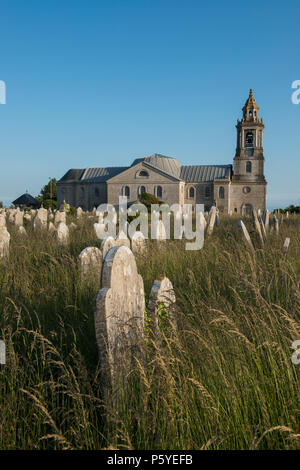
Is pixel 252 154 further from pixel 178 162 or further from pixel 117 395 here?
pixel 117 395

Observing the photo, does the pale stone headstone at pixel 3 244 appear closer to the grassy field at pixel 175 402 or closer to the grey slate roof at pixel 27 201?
the grassy field at pixel 175 402

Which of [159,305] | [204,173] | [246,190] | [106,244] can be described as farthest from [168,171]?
[159,305]

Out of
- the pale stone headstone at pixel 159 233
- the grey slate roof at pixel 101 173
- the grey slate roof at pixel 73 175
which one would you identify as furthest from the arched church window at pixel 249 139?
the pale stone headstone at pixel 159 233

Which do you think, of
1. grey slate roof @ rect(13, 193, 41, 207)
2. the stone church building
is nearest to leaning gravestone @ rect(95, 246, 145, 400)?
the stone church building

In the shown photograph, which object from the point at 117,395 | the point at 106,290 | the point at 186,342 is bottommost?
the point at 117,395

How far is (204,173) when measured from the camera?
184 ft

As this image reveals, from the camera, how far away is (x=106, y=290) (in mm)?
2732

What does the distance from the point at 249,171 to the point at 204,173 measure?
636 cm

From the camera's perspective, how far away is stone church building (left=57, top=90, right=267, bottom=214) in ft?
174

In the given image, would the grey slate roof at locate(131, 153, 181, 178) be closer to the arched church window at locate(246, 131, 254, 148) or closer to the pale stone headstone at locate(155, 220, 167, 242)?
the arched church window at locate(246, 131, 254, 148)

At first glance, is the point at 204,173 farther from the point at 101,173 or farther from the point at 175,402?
the point at 175,402
